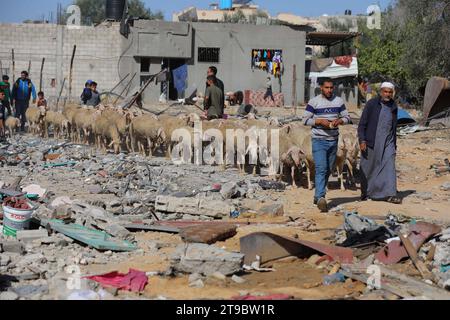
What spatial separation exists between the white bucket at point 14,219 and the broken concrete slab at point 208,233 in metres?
1.61

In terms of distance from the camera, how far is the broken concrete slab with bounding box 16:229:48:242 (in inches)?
295

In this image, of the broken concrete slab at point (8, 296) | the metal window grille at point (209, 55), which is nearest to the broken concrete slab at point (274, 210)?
the broken concrete slab at point (8, 296)

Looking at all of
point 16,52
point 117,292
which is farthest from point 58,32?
point 117,292

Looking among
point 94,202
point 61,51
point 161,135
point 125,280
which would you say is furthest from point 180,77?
point 125,280

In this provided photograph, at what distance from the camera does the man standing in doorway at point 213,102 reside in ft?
46.0

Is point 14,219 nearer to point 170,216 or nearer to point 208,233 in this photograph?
point 208,233

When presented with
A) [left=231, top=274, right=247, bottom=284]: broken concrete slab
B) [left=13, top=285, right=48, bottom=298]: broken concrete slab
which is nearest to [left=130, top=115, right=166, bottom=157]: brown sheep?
[left=231, top=274, right=247, bottom=284]: broken concrete slab

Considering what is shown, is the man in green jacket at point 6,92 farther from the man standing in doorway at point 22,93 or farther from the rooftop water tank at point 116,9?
the rooftop water tank at point 116,9

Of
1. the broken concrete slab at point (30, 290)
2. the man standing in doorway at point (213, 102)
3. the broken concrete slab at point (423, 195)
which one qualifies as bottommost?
the broken concrete slab at point (423, 195)

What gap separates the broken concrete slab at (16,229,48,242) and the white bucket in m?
0.10

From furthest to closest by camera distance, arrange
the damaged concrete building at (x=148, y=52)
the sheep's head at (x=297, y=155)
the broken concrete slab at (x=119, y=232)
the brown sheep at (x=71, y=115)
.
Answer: the damaged concrete building at (x=148, y=52)
the brown sheep at (x=71, y=115)
the sheep's head at (x=297, y=155)
the broken concrete slab at (x=119, y=232)

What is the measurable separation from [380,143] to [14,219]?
5.03 metres

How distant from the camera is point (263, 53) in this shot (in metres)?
36.5

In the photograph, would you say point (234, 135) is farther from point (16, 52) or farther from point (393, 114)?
point (16, 52)
